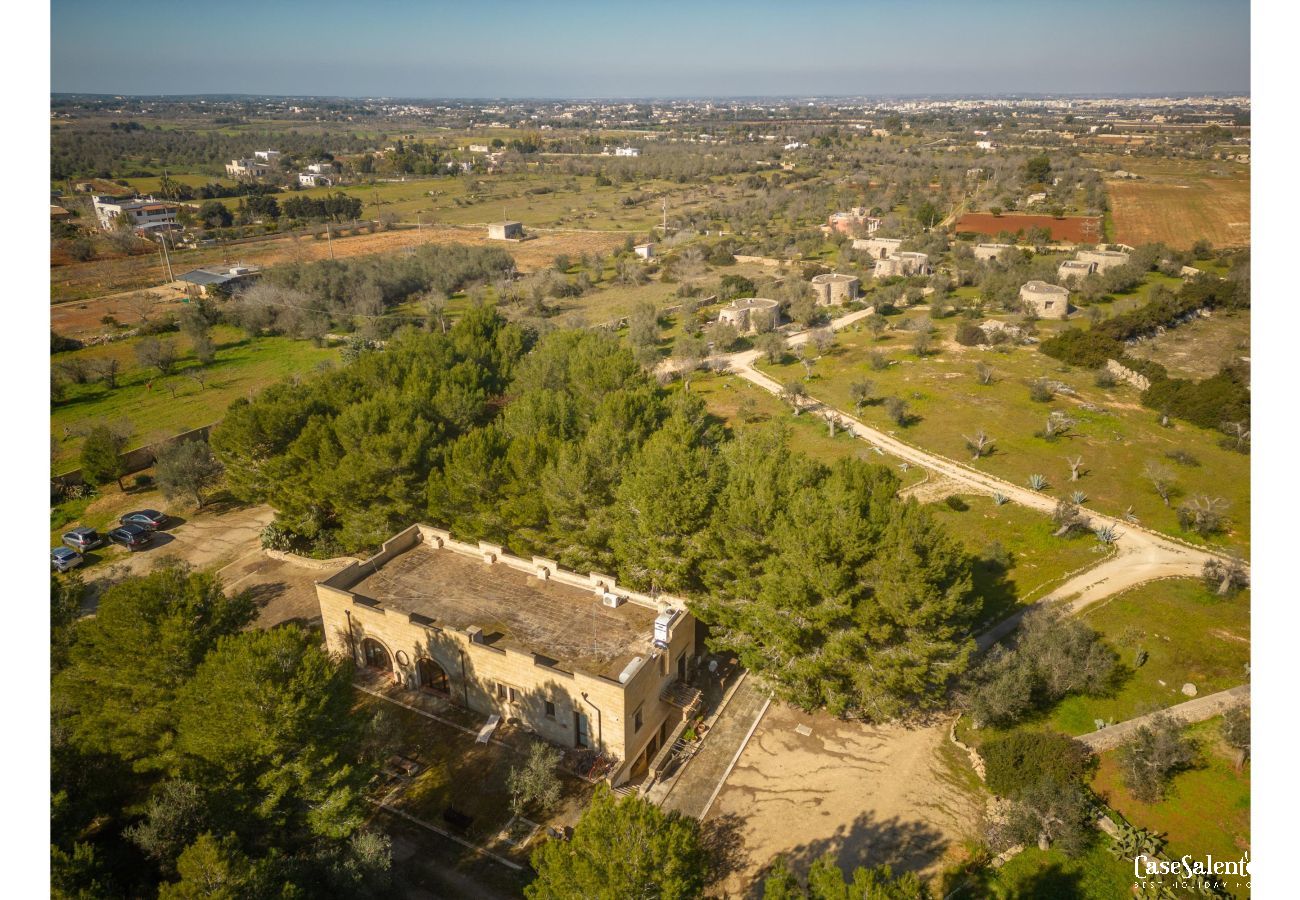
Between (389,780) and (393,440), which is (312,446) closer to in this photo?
(393,440)

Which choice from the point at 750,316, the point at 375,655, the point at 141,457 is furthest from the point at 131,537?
the point at 750,316

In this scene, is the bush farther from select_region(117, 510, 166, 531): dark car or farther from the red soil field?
the red soil field

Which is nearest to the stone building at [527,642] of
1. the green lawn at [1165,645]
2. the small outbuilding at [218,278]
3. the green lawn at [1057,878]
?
the green lawn at [1057,878]

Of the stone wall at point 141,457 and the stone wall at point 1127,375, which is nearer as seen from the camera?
the stone wall at point 141,457

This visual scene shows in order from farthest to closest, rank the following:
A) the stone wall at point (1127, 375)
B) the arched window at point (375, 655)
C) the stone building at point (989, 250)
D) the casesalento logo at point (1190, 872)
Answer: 1. the stone building at point (989, 250)
2. the stone wall at point (1127, 375)
3. the arched window at point (375, 655)
4. the casesalento logo at point (1190, 872)

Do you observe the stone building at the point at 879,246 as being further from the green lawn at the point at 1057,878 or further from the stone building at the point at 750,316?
the green lawn at the point at 1057,878

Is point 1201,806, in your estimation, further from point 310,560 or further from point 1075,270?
point 1075,270
